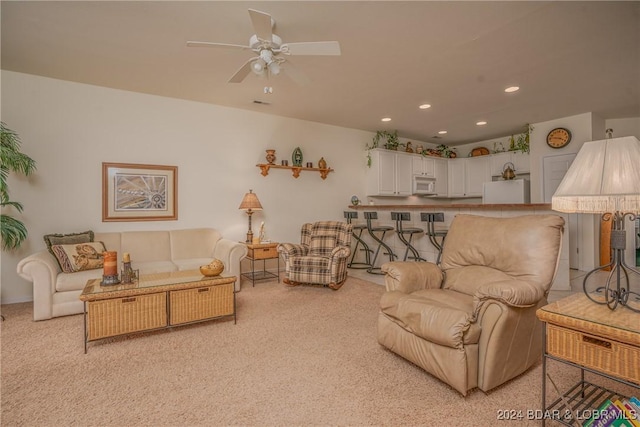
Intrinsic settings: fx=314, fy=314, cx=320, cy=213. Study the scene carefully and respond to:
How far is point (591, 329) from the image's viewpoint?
4.43 ft

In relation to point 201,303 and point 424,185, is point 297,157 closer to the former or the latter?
point 201,303

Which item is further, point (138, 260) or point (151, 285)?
point (138, 260)

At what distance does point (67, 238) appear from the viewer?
3.51m

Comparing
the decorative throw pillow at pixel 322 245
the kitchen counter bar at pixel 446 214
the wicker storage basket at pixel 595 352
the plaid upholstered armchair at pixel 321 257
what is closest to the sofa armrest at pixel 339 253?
the plaid upholstered armchair at pixel 321 257

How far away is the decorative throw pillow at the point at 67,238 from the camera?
134 inches

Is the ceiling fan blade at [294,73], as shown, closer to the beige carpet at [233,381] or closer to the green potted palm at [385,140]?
the beige carpet at [233,381]

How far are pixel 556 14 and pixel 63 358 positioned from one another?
4.57 meters

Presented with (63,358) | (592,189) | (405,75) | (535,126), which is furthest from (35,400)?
(535,126)

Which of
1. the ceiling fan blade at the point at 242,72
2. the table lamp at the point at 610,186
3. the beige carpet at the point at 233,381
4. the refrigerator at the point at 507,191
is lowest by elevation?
the beige carpet at the point at 233,381

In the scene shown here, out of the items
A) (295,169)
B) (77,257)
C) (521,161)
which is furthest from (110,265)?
(521,161)

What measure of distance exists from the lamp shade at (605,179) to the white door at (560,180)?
171 inches

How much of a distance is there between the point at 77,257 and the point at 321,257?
2736 mm

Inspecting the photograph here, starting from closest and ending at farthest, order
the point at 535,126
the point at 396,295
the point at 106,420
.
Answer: the point at 106,420
the point at 396,295
the point at 535,126

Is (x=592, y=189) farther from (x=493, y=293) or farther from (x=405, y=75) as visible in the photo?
(x=405, y=75)
